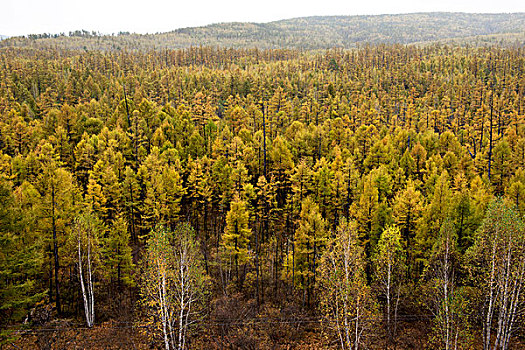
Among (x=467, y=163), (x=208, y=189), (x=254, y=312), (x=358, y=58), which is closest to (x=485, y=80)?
(x=358, y=58)

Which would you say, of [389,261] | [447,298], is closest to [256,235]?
[389,261]

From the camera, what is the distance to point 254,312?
120ft

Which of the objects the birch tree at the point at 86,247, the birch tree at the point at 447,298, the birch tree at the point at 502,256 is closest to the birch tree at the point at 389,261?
the birch tree at the point at 447,298

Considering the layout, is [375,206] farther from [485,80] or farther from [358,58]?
[358,58]

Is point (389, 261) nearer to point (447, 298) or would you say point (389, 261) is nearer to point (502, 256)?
point (447, 298)

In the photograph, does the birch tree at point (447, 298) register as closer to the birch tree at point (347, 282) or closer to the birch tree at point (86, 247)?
the birch tree at point (347, 282)

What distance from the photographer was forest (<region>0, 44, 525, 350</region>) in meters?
25.4

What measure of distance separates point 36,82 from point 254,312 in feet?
355

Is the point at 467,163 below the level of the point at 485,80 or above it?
below

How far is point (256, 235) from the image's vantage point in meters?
43.5

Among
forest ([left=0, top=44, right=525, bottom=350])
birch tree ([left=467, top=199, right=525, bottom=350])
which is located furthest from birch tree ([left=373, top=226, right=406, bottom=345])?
birch tree ([left=467, top=199, right=525, bottom=350])

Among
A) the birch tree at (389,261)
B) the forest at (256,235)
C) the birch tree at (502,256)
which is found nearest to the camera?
the birch tree at (502,256)

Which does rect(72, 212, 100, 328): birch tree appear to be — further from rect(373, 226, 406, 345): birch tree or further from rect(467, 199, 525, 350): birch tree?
rect(467, 199, 525, 350): birch tree

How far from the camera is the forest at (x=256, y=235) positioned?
25.4m
